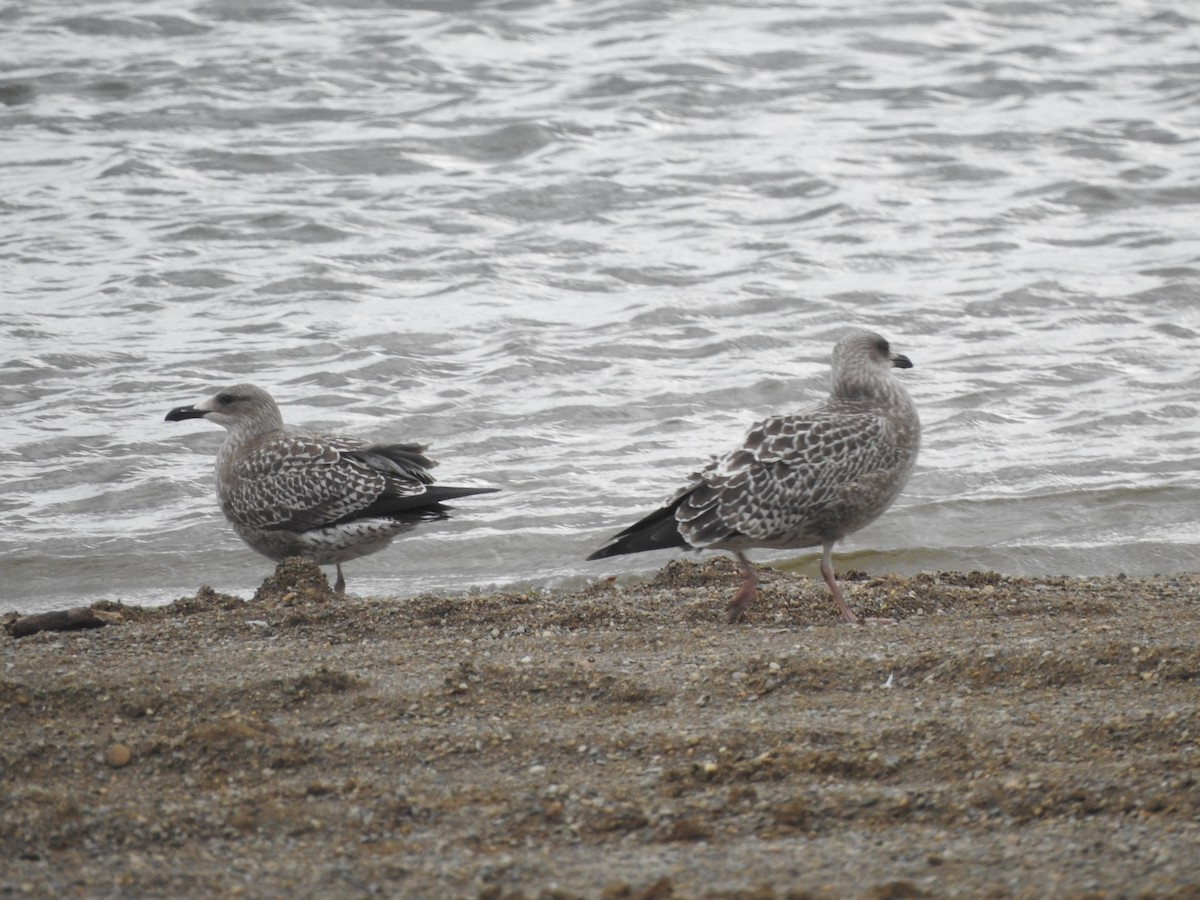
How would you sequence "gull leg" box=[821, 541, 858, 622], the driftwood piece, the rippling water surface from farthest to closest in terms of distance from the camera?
the rippling water surface → "gull leg" box=[821, 541, 858, 622] → the driftwood piece

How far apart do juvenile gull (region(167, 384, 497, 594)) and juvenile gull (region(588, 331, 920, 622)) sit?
4.20ft

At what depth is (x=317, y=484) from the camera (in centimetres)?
777

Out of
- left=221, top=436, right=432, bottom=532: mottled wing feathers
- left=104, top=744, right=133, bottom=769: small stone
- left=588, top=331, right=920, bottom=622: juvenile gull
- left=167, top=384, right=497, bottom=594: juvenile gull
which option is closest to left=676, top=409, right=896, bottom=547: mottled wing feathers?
left=588, top=331, right=920, bottom=622: juvenile gull

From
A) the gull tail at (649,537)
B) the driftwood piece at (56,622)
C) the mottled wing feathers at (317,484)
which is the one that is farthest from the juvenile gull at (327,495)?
the driftwood piece at (56,622)

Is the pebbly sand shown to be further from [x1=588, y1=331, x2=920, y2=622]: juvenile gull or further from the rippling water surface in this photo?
the rippling water surface

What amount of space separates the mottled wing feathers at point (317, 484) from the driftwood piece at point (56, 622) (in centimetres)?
146

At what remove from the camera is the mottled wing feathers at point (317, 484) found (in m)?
7.73

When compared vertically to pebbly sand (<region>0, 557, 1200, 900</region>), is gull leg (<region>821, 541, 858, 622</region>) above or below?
below

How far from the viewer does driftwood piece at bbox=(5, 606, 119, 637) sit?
6223 millimetres

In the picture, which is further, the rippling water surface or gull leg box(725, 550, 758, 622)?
the rippling water surface

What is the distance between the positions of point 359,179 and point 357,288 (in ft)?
8.84

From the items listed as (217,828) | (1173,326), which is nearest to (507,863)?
(217,828)

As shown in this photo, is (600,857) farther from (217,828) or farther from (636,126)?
(636,126)

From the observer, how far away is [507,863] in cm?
375
